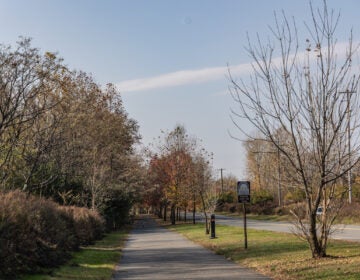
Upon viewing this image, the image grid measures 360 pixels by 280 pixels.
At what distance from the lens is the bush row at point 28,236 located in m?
11.2

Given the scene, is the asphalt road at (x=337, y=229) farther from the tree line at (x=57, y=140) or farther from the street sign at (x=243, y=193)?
the tree line at (x=57, y=140)

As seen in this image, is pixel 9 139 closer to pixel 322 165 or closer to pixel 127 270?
pixel 127 270

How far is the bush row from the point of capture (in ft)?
36.9

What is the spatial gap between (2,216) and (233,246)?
41.0 ft

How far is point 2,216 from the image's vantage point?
37.4 feet

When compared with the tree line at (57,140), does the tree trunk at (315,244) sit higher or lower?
lower

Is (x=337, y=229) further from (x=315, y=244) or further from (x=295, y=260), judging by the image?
(x=295, y=260)

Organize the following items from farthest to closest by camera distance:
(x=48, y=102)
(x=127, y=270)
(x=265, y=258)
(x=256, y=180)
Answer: (x=256, y=180)
(x=48, y=102)
(x=265, y=258)
(x=127, y=270)

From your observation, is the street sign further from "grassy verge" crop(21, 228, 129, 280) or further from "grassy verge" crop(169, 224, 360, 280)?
"grassy verge" crop(21, 228, 129, 280)

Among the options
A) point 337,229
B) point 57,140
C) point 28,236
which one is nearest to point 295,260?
point 337,229

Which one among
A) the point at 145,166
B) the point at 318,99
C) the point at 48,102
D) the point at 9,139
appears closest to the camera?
the point at 318,99

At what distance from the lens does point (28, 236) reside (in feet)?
42.1

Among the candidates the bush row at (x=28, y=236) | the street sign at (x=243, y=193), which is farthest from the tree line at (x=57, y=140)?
the street sign at (x=243, y=193)

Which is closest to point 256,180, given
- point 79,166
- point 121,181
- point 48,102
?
point 121,181
